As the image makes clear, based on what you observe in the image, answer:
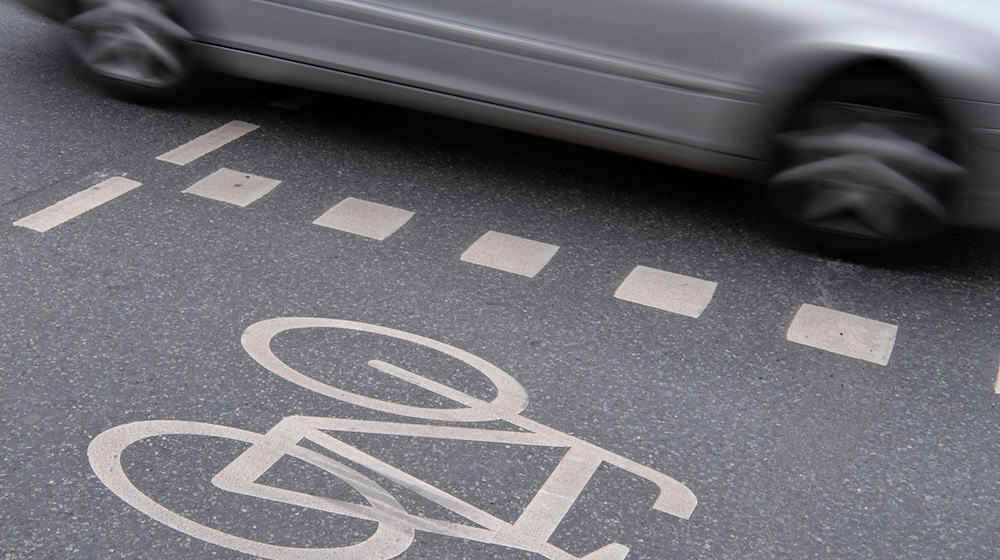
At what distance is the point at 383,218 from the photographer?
186 inches

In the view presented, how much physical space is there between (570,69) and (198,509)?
240 centimetres

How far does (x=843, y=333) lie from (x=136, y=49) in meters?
3.58

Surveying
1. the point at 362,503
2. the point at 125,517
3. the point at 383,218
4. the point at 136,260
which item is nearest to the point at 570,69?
the point at 383,218

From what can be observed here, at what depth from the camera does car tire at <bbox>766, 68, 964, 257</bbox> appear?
13.8 feet

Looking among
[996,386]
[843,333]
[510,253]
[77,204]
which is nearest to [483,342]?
[510,253]

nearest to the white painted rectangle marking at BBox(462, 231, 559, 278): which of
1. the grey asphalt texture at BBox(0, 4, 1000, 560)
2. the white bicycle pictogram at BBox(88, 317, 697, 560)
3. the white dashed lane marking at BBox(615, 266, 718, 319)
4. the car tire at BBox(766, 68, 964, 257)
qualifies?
the grey asphalt texture at BBox(0, 4, 1000, 560)

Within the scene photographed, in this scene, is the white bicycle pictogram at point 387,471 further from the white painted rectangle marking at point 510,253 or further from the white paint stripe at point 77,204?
the white paint stripe at point 77,204

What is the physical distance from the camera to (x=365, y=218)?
4.71m

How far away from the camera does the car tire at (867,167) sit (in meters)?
4.21

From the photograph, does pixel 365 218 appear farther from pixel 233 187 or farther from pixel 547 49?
pixel 547 49

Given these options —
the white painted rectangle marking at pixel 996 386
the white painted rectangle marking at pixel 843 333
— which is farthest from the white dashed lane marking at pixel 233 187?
the white painted rectangle marking at pixel 996 386

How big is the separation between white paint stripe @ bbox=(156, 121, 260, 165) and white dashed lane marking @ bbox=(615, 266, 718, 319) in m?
2.14

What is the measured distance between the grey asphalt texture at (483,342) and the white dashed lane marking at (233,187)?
0.27 feet

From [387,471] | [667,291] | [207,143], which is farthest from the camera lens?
[207,143]
